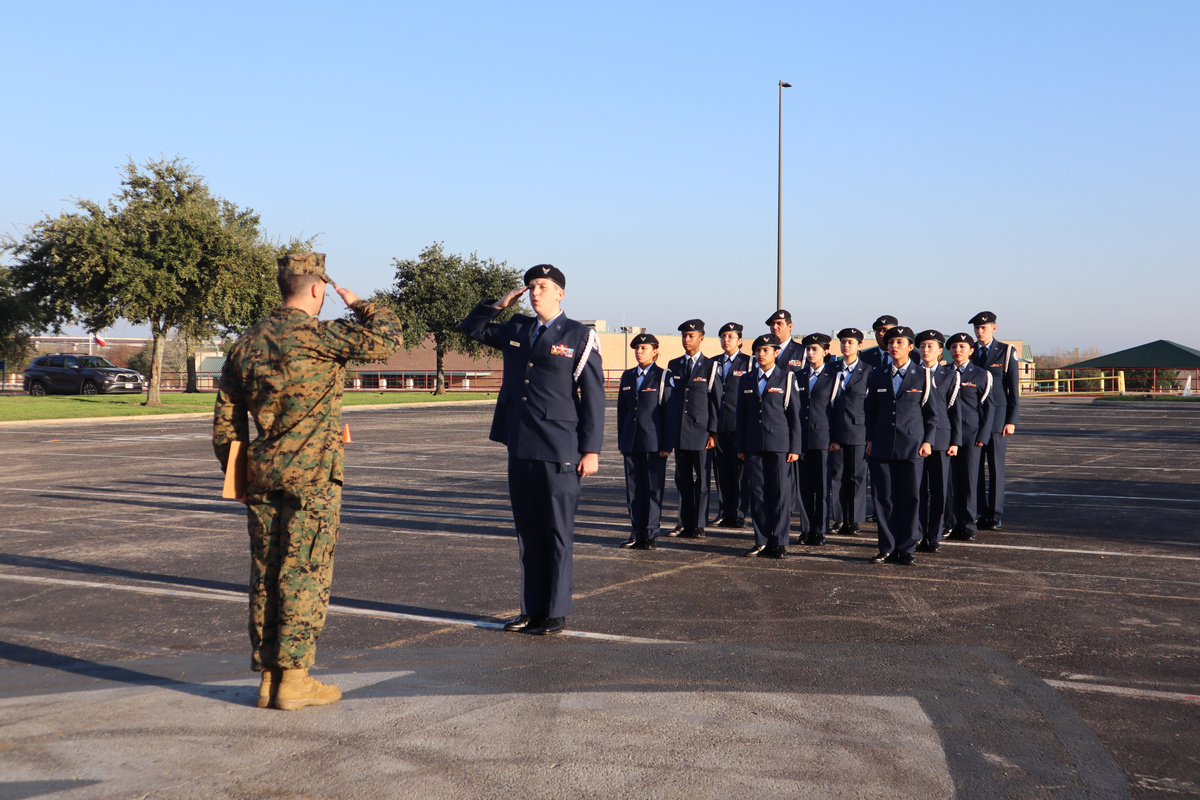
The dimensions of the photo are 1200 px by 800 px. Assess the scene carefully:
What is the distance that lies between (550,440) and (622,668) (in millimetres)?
1440

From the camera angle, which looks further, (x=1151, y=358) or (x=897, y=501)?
(x=1151, y=358)

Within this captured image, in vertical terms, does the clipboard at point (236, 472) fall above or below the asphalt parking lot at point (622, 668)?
above

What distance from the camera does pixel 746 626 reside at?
5.82 m

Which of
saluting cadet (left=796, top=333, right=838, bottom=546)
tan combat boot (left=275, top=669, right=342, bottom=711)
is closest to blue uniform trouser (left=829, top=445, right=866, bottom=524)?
saluting cadet (left=796, top=333, right=838, bottom=546)

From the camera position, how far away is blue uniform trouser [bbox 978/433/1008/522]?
9.88 meters

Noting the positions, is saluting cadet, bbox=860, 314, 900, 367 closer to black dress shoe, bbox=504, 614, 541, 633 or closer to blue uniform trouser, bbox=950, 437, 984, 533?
blue uniform trouser, bbox=950, 437, 984, 533

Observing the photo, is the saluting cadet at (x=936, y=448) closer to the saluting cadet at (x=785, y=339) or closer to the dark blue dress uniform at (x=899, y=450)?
the dark blue dress uniform at (x=899, y=450)

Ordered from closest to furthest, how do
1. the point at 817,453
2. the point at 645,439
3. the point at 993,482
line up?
the point at 645,439, the point at 817,453, the point at 993,482

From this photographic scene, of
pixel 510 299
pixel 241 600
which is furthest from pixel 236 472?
pixel 241 600

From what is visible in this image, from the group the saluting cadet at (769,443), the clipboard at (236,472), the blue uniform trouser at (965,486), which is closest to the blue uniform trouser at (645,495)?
the saluting cadet at (769,443)

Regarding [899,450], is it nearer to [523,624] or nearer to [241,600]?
[523,624]

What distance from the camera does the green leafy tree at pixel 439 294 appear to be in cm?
5181

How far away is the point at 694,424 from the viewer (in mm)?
9539

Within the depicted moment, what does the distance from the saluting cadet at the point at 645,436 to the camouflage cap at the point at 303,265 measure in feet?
15.9
